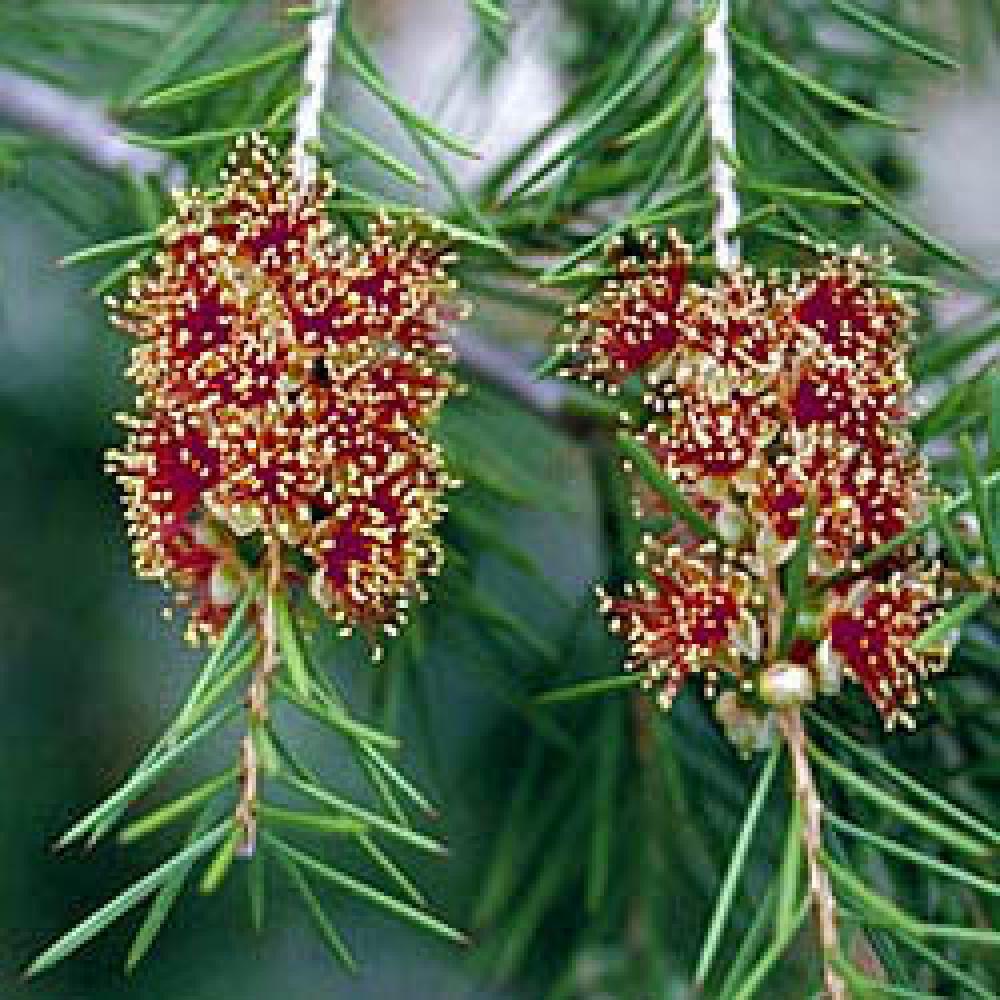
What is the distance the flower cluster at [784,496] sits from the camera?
1.76 ft

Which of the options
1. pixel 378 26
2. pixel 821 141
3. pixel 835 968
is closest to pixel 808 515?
pixel 835 968

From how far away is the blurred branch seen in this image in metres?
0.86

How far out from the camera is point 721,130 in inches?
24.3

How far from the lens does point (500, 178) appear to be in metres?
0.83

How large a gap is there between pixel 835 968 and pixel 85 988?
2.83ft

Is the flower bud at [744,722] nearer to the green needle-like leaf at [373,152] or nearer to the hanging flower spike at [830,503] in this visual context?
the hanging flower spike at [830,503]

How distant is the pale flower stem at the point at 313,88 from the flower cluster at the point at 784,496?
114 millimetres

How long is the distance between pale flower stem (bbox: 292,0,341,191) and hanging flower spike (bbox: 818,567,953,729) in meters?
0.19

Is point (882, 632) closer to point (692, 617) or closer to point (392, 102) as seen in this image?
point (692, 617)

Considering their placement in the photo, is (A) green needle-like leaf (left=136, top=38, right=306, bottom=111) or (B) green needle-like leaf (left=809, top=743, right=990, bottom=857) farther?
(A) green needle-like leaf (left=136, top=38, right=306, bottom=111)

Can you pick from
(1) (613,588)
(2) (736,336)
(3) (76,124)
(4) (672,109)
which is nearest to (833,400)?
(2) (736,336)

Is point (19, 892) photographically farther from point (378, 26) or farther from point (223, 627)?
point (378, 26)

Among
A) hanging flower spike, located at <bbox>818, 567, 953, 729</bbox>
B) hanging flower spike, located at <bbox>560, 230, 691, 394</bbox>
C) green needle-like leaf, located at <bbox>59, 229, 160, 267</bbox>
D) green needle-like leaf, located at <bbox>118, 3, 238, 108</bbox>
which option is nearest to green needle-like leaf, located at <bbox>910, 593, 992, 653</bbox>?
hanging flower spike, located at <bbox>818, 567, 953, 729</bbox>

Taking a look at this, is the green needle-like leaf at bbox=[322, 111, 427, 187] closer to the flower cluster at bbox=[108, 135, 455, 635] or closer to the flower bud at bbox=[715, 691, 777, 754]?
the flower cluster at bbox=[108, 135, 455, 635]
